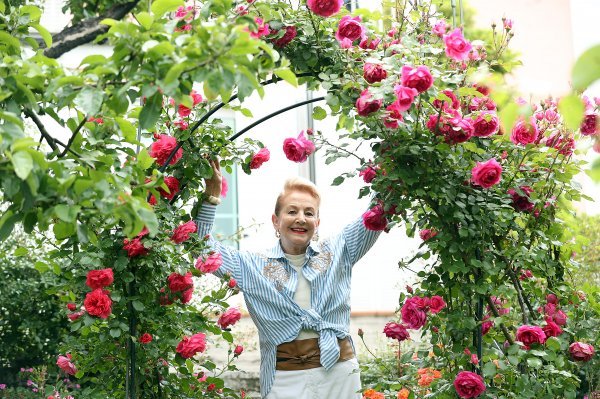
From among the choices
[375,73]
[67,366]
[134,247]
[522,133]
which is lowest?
[67,366]

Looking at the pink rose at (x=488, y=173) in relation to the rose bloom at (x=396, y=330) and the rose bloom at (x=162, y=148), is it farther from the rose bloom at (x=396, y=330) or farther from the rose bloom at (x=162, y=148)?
the rose bloom at (x=162, y=148)

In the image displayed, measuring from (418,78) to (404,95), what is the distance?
63 mm

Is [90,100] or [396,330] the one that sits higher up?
[90,100]

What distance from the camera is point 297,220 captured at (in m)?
3.02

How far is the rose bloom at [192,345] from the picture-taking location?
2717mm

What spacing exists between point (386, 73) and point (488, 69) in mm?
383

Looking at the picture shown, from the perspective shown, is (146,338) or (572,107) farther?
(146,338)

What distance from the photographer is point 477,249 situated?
8.70ft

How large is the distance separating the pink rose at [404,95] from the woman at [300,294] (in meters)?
0.79

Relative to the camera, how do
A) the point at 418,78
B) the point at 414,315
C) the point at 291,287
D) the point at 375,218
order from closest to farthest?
the point at 418,78, the point at 414,315, the point at 375,218, the point at 291,287

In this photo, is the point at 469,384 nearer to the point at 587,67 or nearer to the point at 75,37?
the point at 75,37

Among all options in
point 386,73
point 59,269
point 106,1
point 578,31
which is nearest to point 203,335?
point 59,269

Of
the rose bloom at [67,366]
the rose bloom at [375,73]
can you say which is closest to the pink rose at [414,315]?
the rose bloom at [375,73]

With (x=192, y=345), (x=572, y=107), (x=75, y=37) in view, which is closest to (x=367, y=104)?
(x=192, y=345)
